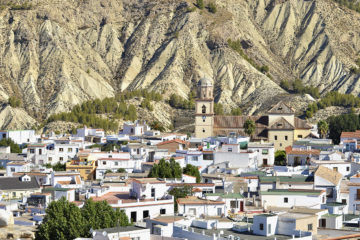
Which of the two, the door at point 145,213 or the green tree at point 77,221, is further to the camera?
the door at point 145,213

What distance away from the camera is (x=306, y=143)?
10219 cm

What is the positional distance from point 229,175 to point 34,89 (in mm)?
106275

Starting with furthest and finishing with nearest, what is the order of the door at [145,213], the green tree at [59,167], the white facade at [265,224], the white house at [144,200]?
1. the green tree at [59,167]
2. the door at [145,213]
3. the white house at [144,200]
4. the white facade at [265,224]

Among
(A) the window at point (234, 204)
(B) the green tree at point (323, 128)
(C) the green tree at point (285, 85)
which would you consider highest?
(C) the green tree at point (285, 85)

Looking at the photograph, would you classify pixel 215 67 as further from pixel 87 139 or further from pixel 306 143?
pixel 306 143

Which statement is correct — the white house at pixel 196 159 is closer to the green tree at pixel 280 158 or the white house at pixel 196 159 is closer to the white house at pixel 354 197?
the green tree at pixel 280 158

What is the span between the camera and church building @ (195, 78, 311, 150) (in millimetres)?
118500

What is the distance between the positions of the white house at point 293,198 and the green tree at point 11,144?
50903mm

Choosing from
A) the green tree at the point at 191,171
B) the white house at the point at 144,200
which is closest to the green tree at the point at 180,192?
the white house at the point at 144,200

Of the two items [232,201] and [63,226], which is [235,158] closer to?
[232,201]

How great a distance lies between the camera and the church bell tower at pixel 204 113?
12269 cm

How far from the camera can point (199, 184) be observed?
68188mm

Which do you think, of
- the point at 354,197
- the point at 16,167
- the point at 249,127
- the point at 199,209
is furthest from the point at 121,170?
the point at 249,127

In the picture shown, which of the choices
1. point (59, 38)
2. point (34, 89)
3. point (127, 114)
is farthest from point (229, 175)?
point (59, 38)
